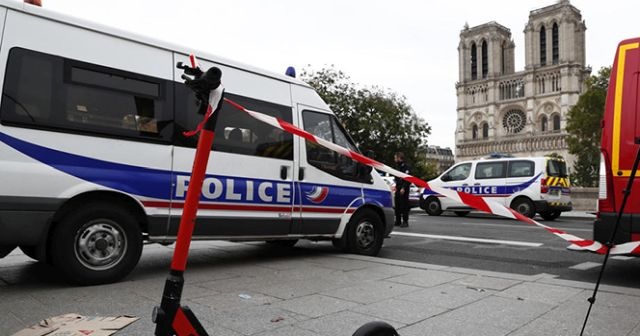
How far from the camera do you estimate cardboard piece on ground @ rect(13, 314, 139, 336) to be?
2.78 meters

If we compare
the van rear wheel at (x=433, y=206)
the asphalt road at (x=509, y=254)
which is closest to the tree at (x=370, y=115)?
the van rear wheel at (x=433, y=206)

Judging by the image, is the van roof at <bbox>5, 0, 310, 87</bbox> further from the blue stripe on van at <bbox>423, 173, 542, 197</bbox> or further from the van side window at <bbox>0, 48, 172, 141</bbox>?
the blue stripe on van at <bbox>423, 173, 542, 197</bbox>

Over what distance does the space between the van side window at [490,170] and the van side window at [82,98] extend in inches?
524

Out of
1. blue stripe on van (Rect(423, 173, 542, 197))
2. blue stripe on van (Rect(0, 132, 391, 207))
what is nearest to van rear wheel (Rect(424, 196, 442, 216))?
blue stripe on van (Rect(423, 173, 542, 197))

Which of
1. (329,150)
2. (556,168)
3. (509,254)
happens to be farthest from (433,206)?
(329,150)

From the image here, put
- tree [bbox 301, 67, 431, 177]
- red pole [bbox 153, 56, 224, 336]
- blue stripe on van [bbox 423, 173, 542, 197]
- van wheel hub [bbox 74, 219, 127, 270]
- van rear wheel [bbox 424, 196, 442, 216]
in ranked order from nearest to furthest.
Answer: red pole [bbox 153, 56, 224, 336], van wheel hub [bbox 74, 219, 127, 270], blue stripe on van [bbox 423, 173, 542, 197], van rear wheel [bbox 424, 196, 442, 216], tree [bbox 301, 67, 431, 177]

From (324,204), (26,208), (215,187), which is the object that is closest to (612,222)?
(324,204)

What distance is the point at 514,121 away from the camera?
328 ft

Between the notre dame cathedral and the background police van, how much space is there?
80.0m

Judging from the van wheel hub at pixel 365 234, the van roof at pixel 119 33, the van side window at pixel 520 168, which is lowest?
the van wheel hub at pixel 365 234

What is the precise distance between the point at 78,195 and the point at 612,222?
16.7 feet

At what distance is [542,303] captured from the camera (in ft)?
12.9

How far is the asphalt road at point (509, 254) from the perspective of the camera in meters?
5.96

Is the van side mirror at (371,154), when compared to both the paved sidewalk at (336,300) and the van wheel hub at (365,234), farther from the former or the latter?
the paved sidewalk at (336,300)
